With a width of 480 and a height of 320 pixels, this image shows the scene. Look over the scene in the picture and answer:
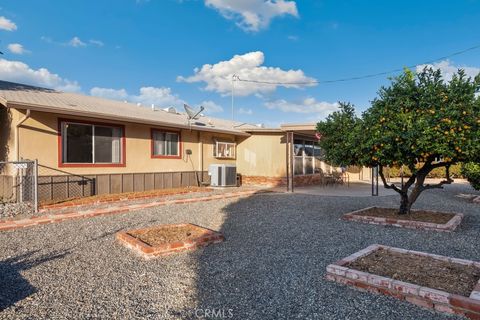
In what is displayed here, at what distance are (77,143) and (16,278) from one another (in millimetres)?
6885

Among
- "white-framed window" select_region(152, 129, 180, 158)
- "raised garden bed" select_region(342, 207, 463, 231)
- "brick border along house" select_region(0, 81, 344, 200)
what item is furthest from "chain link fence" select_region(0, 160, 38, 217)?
"raised garden bed" select_region(342, 207, 463, 231)

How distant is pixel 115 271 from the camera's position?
3.85m

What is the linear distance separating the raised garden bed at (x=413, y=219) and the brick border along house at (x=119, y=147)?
224 inches

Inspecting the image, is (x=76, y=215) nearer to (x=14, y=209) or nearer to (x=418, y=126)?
(x=14, y=209)

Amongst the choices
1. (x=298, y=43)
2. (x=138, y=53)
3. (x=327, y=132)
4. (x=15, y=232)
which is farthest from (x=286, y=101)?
(x=15, y=232)

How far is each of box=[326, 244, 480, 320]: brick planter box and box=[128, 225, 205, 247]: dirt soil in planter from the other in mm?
2475

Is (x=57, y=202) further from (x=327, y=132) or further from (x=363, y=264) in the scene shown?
(x=363, y=264)

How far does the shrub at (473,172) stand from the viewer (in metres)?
5.97

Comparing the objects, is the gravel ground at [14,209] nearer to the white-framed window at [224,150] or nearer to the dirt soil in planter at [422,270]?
the dirt soil in planter at [422,270]

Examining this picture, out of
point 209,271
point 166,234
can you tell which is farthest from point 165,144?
point 209,271

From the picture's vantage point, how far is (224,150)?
1539 centimetres

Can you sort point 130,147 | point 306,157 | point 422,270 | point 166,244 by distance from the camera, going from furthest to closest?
point 306,157 < point 130,147 < point 166,244 < point 422,270

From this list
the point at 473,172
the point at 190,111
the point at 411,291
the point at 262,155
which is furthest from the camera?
the point at 262,155

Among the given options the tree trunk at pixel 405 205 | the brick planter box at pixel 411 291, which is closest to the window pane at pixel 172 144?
the tree trunk at pixel 405 205
